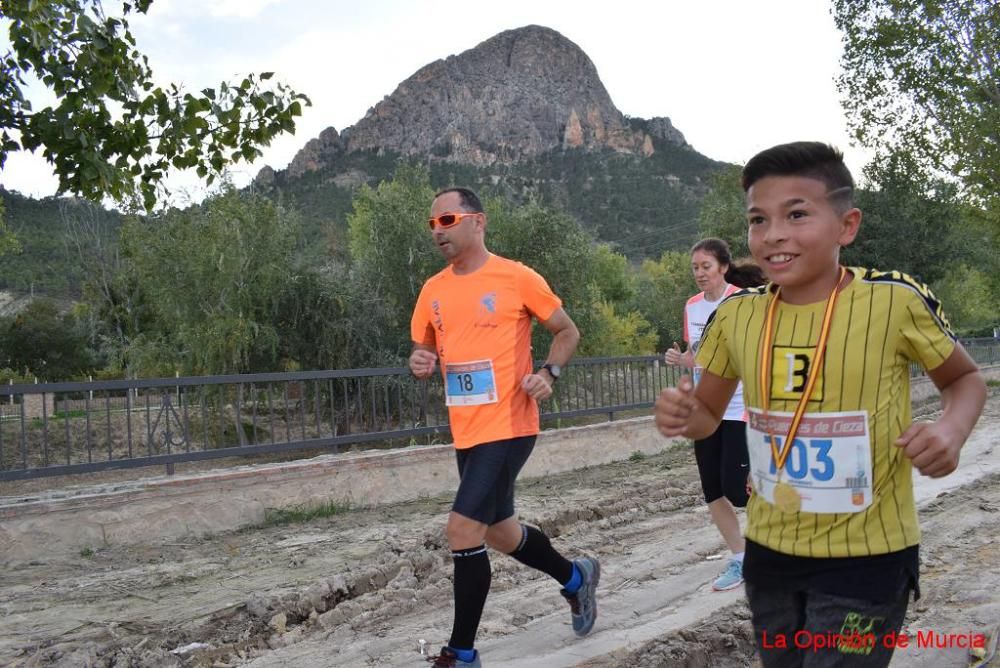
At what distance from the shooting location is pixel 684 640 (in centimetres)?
411

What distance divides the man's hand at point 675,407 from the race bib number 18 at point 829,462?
253 mm

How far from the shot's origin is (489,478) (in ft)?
12.3

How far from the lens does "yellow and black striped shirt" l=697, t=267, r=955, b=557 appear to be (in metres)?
2.06

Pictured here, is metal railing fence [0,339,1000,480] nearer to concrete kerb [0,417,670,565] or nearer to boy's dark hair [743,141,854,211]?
concrete kerb [0,417,670,565]

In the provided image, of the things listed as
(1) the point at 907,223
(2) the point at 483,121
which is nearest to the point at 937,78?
(1) the point at 907,223

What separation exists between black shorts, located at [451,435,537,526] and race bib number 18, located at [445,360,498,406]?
0.22 metres

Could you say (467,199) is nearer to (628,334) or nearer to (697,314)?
(697,314)

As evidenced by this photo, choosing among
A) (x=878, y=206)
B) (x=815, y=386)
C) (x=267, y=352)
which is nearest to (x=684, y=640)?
(x=815, y=386)

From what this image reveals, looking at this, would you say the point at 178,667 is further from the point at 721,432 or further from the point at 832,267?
the point at 832,267

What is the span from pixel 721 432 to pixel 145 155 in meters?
5.09

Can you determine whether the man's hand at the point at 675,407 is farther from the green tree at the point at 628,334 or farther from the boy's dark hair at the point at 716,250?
the green tree at the point at 628,334

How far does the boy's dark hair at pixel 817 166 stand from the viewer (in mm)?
2166

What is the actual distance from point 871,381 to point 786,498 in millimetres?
381

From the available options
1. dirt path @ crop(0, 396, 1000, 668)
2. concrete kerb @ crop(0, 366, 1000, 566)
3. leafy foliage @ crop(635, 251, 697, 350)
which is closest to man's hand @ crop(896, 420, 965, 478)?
dirt path @ crop(0, 396, 1000, 668)
